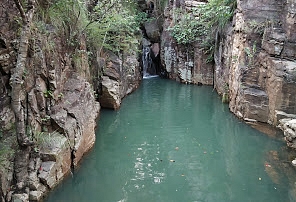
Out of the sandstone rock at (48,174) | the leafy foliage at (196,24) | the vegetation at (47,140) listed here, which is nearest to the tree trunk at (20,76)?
the vegetation at (47,140)

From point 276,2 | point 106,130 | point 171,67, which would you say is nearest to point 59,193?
point 106,130

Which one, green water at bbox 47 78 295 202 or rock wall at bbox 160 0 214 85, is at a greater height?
rock wall at bbox 160 0 214 85

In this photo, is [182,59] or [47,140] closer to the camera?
[47,140]

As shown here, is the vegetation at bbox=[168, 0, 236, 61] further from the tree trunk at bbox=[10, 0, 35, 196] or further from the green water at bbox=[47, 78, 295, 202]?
the tree trunk at bbox=[10, 0, 35, 196]

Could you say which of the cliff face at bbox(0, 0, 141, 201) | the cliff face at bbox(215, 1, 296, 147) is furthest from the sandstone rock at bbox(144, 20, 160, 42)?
the cliff face at bbox(0, 0, 141, 201)

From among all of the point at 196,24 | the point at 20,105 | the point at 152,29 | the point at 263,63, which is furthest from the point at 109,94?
the point at 152,29

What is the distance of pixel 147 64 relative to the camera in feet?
61.3

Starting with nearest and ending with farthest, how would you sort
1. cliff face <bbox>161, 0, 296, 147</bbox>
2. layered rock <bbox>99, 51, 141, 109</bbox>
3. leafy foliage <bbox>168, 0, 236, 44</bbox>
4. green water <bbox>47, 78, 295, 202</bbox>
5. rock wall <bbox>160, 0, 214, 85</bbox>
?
green water <bbox>47, 78, 295, 202</bbox> < cliff face <bbox>161, 0, 296, 147</bbox> < layered rock <bbox>99, 51, 141, 109</bbox> < leafy foliage <bbox>168, 0, 236, 44</bbox> < rock wall <bbox>160, 0, 214, 85</bbox>

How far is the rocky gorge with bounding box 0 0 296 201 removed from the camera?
194 inches

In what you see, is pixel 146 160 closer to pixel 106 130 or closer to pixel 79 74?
pixel 106 130

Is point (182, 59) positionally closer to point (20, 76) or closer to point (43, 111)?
point (43, 111)

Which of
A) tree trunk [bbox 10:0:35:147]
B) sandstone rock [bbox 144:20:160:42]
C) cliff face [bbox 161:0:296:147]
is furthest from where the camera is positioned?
sandstone rock [bbox 144:20:160:42]

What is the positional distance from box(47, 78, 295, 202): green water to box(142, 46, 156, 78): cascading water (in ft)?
25.4

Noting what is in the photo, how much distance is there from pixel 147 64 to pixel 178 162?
41.0 ft
